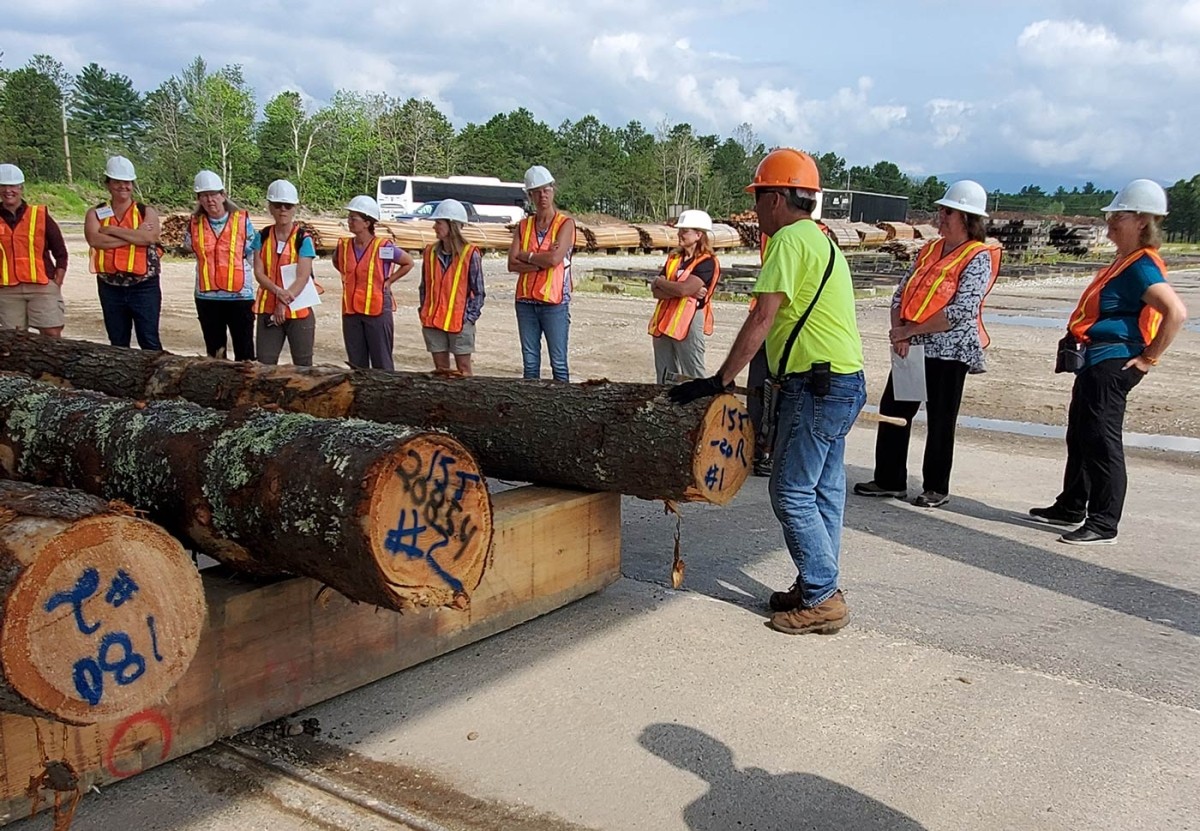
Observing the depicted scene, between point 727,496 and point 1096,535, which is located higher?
point 727,496

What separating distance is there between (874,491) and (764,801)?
3.65m

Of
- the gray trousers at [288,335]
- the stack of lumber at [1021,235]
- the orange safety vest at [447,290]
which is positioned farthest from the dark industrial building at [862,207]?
the gray trousers at [288,335]

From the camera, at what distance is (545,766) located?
3.01 meters

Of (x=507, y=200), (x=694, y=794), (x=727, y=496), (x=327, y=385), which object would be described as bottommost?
(x=694, y=794)

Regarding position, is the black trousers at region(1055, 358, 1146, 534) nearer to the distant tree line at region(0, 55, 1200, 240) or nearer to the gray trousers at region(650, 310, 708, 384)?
the gray trousers at region(650, 310, 708, 384)

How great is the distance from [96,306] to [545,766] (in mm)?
14409

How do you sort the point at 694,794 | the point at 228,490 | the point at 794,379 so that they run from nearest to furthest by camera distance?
the point at 694,794 < the point at 228,490 < the point at 794,379

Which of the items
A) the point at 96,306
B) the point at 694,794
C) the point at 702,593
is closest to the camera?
the point at 694,794

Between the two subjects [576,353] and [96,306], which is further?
[96,306]

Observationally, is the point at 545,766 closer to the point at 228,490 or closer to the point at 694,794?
the point at 694,794

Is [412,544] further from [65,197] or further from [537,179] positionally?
[65,197]

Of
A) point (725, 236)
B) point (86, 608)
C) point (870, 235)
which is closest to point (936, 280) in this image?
point (86, 608)

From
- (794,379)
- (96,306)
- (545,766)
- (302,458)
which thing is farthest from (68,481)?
(96,306)

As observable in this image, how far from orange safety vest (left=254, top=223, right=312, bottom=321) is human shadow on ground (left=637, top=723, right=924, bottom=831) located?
520 cm
